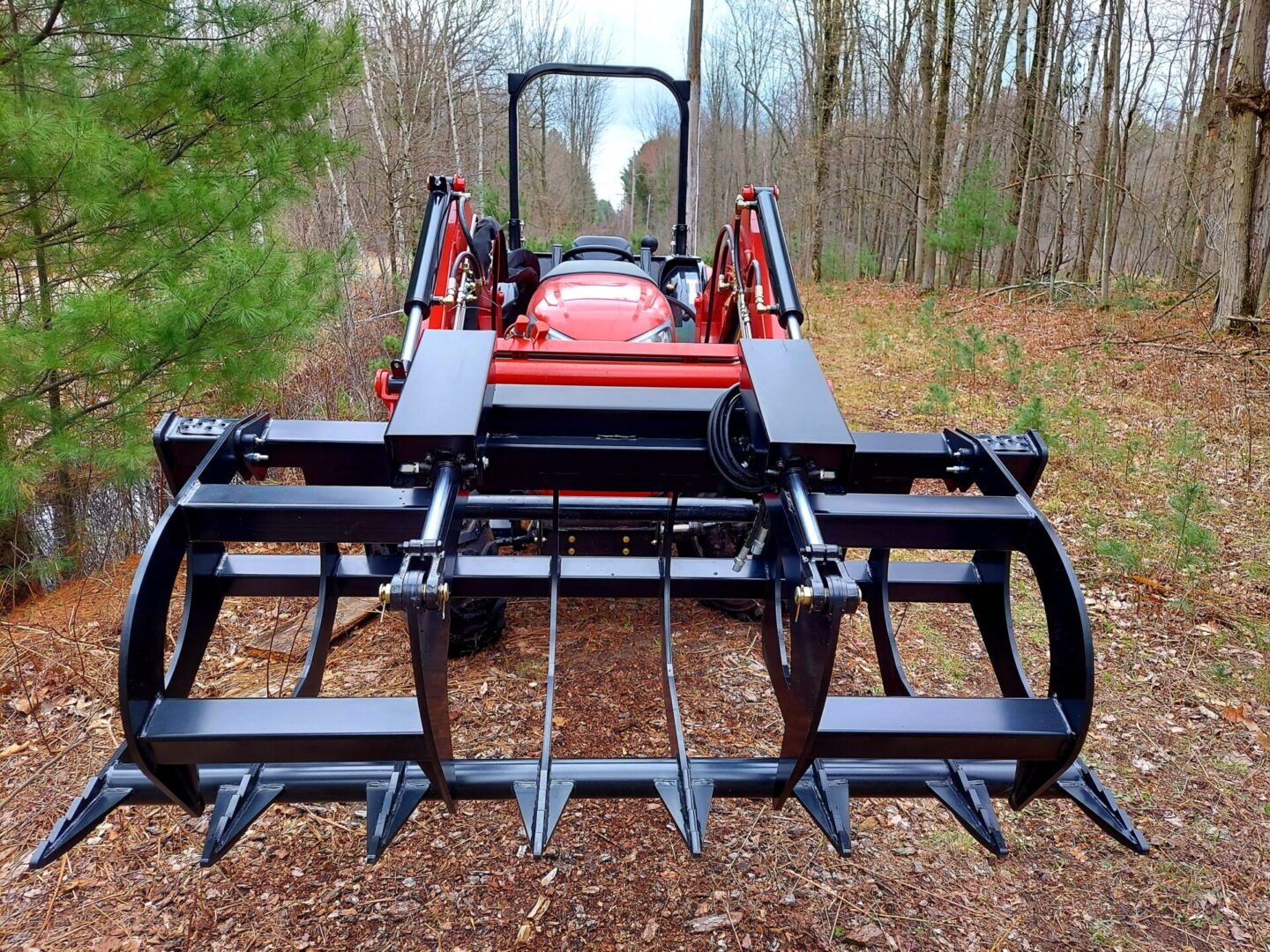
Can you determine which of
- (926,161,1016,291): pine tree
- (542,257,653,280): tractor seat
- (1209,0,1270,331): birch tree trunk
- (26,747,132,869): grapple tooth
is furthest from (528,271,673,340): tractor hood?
(926,161,1016,291): pine tree

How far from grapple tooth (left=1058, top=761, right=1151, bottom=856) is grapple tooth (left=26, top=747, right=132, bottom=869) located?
2111mm

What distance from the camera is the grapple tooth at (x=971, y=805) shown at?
1610 mm

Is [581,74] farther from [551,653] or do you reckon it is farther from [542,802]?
[542,802]

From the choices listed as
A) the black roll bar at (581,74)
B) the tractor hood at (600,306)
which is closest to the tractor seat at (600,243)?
the black roll bar at (581,74)

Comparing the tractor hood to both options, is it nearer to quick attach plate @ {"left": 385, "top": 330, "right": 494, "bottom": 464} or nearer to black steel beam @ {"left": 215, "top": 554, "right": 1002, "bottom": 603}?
black steel beam @ {"left": 215, "top": 554, "right": 1002, "bottom": 603}

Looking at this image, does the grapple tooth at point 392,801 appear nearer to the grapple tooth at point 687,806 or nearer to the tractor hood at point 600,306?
the grapple tooth at point 687,806

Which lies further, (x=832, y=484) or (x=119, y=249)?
(x=119, y=249)

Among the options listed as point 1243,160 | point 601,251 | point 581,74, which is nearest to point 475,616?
point 601,251

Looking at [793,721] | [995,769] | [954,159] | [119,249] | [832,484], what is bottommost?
[995,769]

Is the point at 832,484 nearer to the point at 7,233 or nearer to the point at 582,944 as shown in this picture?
the point at 582,944

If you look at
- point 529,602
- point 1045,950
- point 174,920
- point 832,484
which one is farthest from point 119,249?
point 1045,950

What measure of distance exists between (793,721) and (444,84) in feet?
48.8

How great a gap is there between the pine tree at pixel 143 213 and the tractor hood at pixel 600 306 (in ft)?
5.47

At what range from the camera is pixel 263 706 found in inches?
61.4
